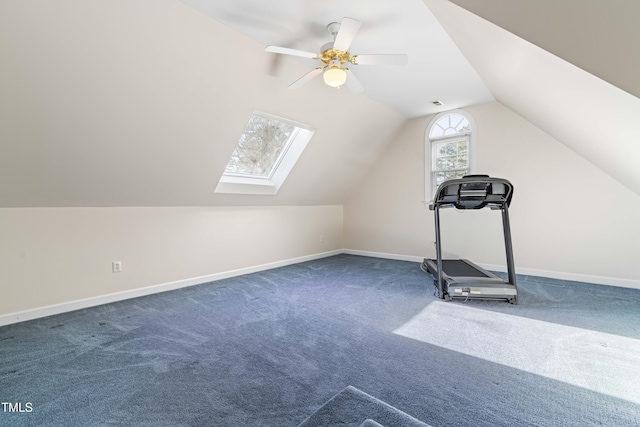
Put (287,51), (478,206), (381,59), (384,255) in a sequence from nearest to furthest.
Result: 1. (287,51)
2. (381,59)
3. (478,206)
4. (384,255)

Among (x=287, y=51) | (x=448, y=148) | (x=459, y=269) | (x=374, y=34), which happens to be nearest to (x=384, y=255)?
(x=459, y=269)

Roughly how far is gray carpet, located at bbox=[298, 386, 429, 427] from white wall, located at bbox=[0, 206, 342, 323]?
290 centimetres

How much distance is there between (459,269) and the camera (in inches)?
150

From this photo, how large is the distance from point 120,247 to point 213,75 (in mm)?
2192

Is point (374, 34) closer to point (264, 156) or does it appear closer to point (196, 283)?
point (264, 156)

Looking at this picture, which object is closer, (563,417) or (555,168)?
(563,417)

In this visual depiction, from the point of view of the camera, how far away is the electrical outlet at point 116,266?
3.15 metres

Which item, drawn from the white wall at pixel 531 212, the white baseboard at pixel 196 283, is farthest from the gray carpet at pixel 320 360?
the white wall at pixel 531 212

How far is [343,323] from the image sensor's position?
8.38 feet

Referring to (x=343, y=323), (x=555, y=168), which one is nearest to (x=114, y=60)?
(x=343, y=323)

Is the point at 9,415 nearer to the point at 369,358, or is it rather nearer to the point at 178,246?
the point at 369,358

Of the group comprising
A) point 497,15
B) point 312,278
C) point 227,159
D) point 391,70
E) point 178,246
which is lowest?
point 312,278

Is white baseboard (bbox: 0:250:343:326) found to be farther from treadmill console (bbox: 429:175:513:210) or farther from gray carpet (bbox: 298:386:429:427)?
treadmill console (bbox: 429:175:513:210)

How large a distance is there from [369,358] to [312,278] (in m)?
2.23
